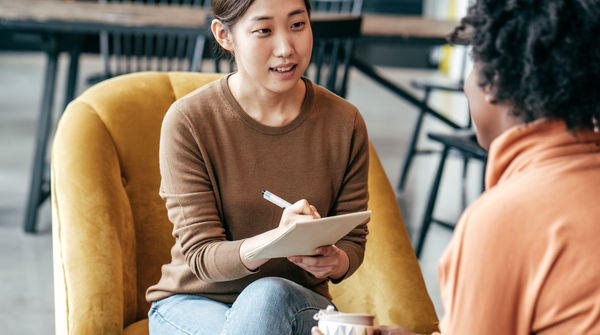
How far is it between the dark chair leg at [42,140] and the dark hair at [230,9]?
1.90 metres

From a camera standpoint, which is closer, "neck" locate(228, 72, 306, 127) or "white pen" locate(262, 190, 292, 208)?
"white pen" locate(262, 190, 292, 208)

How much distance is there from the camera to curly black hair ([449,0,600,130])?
0.82 metres

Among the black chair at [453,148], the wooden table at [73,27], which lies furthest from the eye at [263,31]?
the black chair at [453,148]

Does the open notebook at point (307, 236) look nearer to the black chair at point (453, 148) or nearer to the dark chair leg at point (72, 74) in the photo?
the black chair at point (453, 148)

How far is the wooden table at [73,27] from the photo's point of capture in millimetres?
2934

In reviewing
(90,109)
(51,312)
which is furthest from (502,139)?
(51,312)

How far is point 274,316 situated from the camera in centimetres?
125

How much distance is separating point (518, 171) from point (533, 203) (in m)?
0.07

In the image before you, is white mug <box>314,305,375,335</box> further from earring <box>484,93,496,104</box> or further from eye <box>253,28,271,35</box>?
eye <box>253,28,271,35</box>

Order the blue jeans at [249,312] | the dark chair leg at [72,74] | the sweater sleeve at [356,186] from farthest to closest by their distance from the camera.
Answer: the dark chair leg at [72,74] < the sweater sleeve at [356,186] < the blue jeans at [249,312]

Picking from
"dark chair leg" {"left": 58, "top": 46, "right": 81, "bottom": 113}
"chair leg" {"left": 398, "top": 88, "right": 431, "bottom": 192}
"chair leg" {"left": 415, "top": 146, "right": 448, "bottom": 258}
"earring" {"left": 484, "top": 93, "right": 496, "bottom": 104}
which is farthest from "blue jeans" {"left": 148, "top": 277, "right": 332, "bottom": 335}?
"chair leg" {"left": 398, "top": 88, "right": 431, "bottom": 192}

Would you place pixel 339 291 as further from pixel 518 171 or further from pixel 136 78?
pixel 518 171

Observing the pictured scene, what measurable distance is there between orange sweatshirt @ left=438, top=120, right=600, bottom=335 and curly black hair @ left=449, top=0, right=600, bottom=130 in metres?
0.03

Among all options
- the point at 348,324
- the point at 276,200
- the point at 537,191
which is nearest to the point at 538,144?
the point at 537,191
